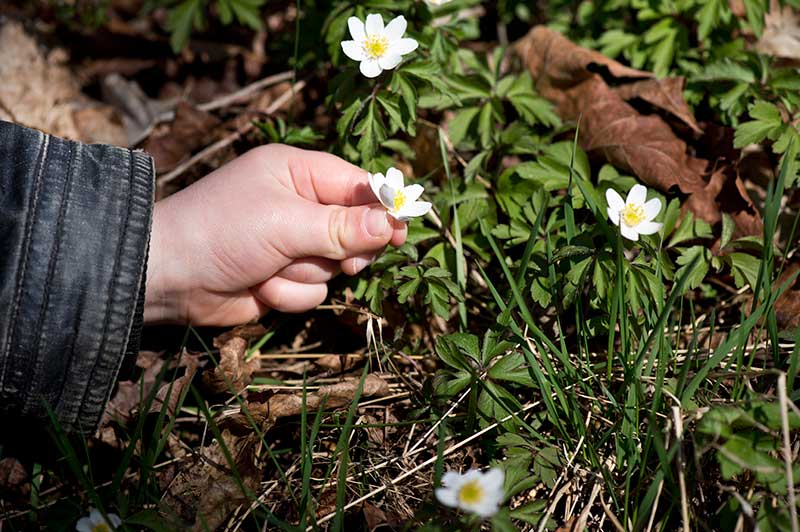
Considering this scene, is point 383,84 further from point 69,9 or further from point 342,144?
point 69,9

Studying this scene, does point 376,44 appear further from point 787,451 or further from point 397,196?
point 787,451

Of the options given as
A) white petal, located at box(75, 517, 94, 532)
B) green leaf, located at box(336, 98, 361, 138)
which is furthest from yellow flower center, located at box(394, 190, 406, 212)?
white petal, located at box(75, 517, 94, 532)

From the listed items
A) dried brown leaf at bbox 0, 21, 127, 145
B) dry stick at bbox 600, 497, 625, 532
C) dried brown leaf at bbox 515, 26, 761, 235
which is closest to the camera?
dry stick at bbox 600, 497, 625, 532

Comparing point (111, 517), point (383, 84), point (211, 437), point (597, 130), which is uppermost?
point (383, 84)

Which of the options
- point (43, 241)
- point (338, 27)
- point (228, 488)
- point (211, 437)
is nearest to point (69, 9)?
point (338, 27)

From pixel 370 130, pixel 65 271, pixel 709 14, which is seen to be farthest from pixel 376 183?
pixel 709 14

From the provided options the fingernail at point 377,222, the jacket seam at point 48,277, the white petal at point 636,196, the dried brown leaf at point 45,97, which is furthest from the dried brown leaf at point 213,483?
the dried brown leaf at point 45,97

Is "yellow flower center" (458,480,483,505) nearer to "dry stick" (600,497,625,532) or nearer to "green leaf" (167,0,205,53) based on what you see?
"dry stick" (600,497,625,532)
